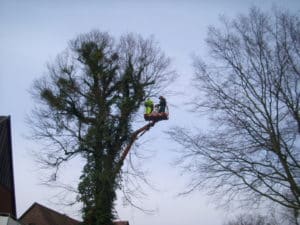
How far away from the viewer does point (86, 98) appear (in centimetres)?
1678

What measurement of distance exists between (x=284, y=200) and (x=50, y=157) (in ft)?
35.4

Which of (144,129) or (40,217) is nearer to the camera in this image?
(144,129)

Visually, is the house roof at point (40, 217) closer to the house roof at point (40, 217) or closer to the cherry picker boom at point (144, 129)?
the house roof at point (40, 217)

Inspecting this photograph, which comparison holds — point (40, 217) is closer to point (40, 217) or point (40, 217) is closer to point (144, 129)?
point (40, 217)

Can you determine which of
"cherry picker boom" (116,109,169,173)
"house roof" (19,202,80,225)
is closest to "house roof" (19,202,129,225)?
"house roof" (19,202,80,225)

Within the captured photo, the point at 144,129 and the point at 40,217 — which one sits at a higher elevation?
the point at 144,129

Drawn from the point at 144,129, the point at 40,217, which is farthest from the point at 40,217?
the point at 144,129

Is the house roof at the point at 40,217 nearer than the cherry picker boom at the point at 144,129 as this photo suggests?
No

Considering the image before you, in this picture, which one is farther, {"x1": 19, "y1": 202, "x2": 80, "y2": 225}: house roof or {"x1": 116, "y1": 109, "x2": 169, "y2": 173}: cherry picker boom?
{"x1": 19, "y1": 202, "x2": 80, "y2": 225}: house roof

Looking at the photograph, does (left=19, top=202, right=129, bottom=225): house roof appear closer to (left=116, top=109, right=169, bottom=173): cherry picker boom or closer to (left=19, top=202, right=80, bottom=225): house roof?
(left=19, top=202, right=80, bottom=225): house roof

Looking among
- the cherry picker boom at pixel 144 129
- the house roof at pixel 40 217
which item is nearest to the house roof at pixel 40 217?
the house roof at pixel 40 217

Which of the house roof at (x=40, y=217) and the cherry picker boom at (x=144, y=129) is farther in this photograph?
the house roof at (x=40, y=217)

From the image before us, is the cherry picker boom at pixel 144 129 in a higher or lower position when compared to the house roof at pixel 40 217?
higher

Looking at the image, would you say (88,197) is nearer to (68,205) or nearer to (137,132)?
(68,205)
